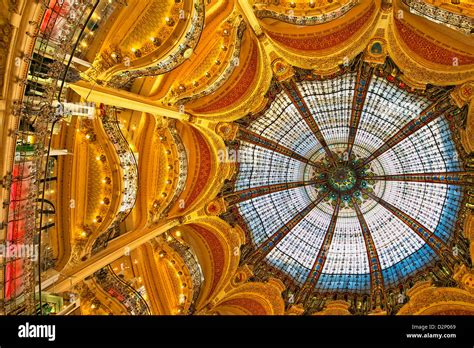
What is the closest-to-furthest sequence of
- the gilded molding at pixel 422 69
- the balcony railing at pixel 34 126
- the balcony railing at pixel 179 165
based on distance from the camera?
the balcony railing at pixel 34 126 < the gilded molding at pixel 422 69 < the balcony railing at pixel 179 165

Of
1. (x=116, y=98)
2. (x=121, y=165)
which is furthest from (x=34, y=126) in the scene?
(x=121, y=165)

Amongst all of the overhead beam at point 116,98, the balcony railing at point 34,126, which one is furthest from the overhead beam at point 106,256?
the overhead beam at point 116,98

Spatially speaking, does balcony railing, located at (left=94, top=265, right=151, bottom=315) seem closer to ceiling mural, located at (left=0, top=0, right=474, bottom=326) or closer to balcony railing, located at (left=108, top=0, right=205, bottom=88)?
ceiling mural, located at (left=0, top=0, right=474, bottom=326)

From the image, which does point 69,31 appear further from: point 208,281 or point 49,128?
point 208,281

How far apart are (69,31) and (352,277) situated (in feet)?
68.6

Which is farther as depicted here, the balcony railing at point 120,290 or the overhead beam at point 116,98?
the balcony railing at point 120,290

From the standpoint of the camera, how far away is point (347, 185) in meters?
22.3

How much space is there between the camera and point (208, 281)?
18.8m

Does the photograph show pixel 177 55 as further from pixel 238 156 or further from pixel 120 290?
pixel 120 290

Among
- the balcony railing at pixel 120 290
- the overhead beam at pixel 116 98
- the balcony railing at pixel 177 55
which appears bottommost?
the balcony railing at pixel 120 290

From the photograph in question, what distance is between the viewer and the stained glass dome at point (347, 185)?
18.8 m

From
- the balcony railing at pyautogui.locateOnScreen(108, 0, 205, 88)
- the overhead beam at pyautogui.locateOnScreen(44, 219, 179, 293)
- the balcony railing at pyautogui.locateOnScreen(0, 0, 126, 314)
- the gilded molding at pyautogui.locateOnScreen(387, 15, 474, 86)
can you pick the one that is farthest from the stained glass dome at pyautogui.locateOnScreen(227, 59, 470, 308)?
the balcony railing at pyautogui.locateOnScreen(0, 0, 126, 314)

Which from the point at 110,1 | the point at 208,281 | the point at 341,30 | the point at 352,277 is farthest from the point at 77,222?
the point at 352,277

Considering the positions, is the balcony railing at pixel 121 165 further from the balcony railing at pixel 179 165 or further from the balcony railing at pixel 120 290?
the balcony railing at pixel 179 165
